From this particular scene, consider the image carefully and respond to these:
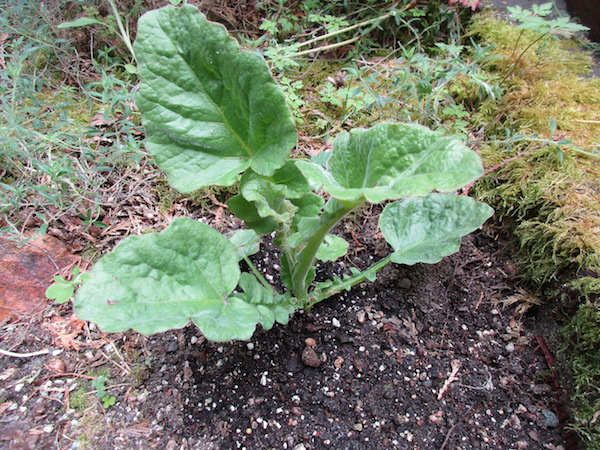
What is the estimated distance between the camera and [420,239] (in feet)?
4.09

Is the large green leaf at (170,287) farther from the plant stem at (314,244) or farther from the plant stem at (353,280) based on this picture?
the plant stem at (353,280)

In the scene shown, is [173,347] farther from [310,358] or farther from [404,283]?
[404,283]

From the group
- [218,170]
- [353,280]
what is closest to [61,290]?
[218,170]

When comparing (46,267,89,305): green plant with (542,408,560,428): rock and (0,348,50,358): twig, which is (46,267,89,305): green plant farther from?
(542,408,560,428): rock

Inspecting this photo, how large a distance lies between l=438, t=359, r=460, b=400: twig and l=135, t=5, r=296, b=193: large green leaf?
87cm

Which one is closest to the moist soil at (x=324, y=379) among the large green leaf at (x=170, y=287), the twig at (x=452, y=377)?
the twig at (x=452, y=377)

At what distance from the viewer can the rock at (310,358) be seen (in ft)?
4.24

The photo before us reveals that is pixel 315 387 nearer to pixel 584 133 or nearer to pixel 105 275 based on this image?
pixel 105 275

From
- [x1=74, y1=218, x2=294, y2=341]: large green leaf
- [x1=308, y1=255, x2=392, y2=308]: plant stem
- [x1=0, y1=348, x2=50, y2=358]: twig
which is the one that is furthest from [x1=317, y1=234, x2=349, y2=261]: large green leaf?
[x1=0, y1=348, x2=50, y2=358]: twig

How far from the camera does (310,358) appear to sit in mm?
1295

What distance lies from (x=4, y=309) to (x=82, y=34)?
1499 millimetres

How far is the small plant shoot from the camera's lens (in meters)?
0.85

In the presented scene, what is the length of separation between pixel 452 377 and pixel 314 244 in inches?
26.6

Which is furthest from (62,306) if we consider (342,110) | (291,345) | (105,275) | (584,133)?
(584,133)
